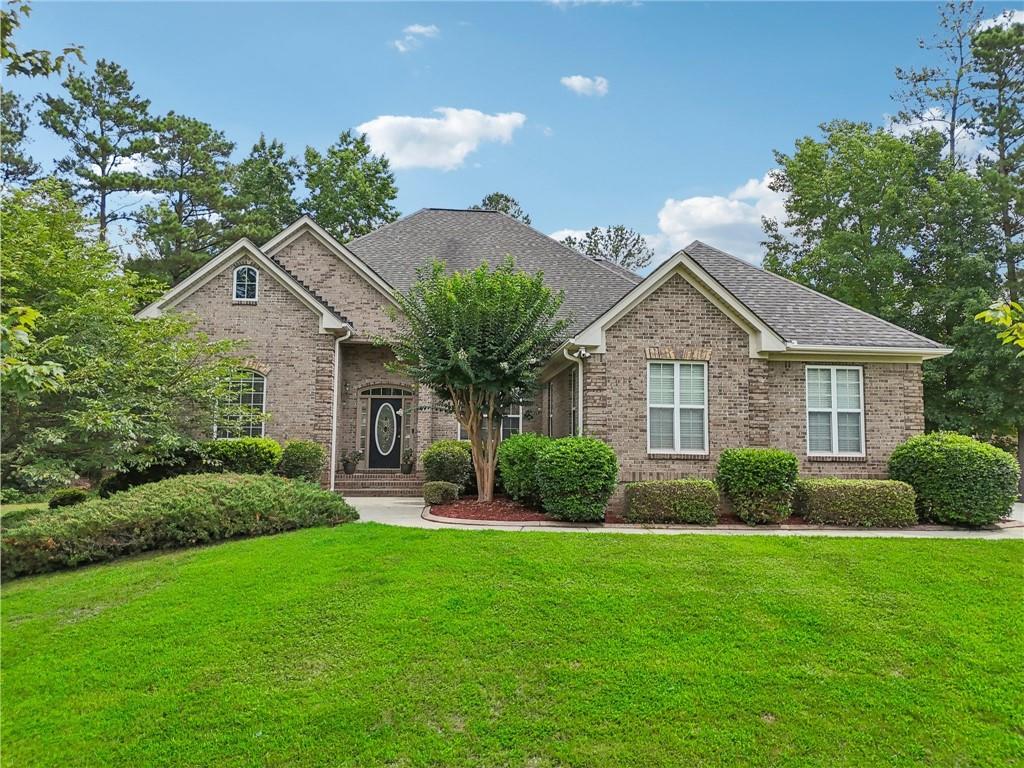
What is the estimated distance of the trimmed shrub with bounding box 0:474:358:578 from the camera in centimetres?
736

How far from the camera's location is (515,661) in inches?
196

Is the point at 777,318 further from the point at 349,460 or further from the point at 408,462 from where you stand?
the point at 349,460

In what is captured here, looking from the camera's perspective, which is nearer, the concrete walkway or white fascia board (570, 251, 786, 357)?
the concrete walkway

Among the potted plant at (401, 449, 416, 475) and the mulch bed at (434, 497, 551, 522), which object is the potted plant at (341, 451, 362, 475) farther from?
the mulch bed at (434, 497, 551, 522)

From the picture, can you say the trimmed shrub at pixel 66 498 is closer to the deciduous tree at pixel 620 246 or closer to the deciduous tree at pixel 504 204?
the deciduous tree at pixel 620 246

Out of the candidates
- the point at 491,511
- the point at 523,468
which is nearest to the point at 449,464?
the point at 523,468

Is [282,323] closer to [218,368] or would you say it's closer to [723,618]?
[218,368]

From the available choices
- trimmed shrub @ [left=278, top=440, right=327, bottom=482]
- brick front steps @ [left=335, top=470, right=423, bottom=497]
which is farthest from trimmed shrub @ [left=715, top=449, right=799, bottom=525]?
trimmed shrub @ [left=278, top=440, right=327, bottom=482]

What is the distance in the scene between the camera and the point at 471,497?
44.8ft

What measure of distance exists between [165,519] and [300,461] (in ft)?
17.4

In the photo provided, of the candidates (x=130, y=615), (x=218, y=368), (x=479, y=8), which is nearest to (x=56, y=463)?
(x=218, y=368)

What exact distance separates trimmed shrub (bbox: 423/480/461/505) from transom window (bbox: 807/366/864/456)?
25.6 feet

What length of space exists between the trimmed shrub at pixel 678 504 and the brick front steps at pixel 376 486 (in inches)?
264

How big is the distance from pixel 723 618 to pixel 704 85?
1114 cm
